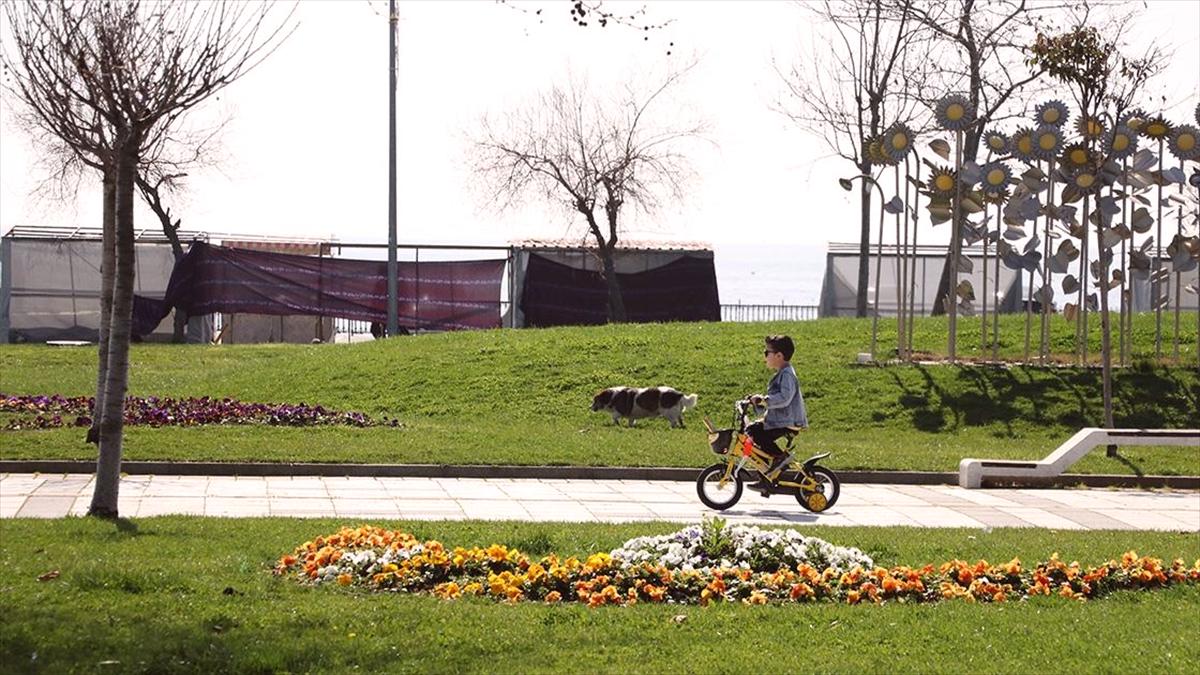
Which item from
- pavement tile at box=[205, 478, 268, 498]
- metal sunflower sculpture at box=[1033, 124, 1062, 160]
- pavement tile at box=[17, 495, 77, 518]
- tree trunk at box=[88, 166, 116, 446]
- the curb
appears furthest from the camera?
metal sunflower sculpture at box=[1033, 124, 1062, 160]

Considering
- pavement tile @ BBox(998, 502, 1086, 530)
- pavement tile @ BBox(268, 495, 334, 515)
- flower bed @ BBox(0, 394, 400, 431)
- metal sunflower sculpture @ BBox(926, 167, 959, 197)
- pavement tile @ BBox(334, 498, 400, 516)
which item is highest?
metal sunflower sculpture @ BBox(926, 167, 959, 197)

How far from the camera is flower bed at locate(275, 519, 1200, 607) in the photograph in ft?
31.1

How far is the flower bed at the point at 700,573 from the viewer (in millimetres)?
9492

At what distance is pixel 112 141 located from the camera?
1302 centimetres

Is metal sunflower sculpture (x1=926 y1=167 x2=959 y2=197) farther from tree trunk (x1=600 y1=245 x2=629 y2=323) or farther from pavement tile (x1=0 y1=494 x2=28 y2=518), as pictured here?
pavement tile (x1=0 y1=494 x2=28 y2=518)

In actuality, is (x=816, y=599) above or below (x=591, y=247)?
below

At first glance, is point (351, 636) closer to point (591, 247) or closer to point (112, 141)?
point (112, 141)

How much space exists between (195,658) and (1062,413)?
18.5 meters

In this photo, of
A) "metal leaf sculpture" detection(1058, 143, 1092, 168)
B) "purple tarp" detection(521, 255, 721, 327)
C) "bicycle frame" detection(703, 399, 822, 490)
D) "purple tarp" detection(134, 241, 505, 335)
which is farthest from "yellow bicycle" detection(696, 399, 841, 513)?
"purple tarp" detection(521, 255, 721, 327)

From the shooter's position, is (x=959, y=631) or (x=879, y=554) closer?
(x=959, y=631)

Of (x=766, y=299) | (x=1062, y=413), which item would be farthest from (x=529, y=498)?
(x=766, y=299)

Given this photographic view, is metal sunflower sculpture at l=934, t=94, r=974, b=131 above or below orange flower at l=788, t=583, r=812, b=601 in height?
above

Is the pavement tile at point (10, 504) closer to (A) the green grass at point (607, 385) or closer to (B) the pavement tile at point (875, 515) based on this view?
(A) the green grass at point (607, 385)

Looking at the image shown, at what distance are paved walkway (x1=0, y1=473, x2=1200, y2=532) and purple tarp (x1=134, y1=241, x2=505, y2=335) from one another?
2000cm
